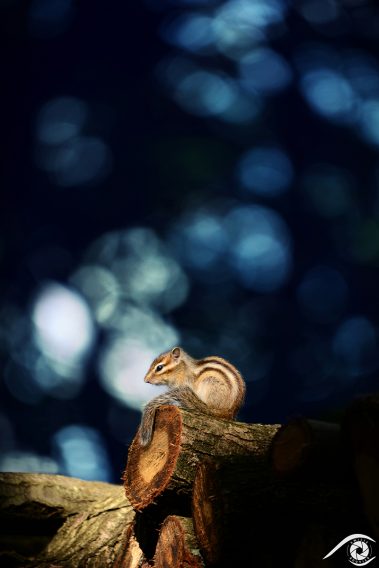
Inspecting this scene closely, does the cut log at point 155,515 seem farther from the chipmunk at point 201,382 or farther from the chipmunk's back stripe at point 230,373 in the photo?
the chipmunk's back stripe at point 230,373

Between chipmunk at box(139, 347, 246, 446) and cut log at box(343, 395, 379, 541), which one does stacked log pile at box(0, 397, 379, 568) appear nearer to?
cut log at box(343, 395, 379, 541)

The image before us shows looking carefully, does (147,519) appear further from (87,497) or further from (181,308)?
(181,308)

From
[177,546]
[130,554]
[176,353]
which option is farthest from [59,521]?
[177,546]

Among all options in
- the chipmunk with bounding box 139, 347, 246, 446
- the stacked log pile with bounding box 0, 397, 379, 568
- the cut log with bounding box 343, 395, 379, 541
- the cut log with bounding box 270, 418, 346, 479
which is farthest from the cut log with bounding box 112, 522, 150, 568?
the cut log with bounding box 343, 395, 379, 541

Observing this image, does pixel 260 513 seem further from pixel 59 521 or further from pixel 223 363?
pixel 59 521

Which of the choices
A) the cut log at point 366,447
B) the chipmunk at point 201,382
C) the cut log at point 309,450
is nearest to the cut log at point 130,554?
the chipmunk at point 201,382

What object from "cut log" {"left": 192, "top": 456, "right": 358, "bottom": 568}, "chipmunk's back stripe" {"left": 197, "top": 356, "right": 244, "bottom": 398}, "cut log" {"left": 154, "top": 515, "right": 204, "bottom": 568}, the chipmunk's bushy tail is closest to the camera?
"cut log" {"left": 192, "top": 456, "right": 358, "bottom": 568}
